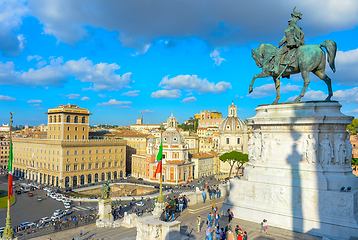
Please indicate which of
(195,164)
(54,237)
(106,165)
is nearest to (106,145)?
(106,165)

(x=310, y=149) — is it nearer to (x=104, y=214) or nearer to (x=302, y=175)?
(x=302, y=175)

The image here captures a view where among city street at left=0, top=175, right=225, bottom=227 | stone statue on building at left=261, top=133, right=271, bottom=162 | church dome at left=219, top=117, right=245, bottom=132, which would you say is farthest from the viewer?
church dome at left=219, top=117, right=245, bottom=132

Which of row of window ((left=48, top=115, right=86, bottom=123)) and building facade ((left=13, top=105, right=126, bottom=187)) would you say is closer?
building facade ((left=13, top=105, right=126, bottom=187))

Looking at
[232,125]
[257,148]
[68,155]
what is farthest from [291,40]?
[232,125]

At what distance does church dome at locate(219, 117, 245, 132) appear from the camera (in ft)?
245

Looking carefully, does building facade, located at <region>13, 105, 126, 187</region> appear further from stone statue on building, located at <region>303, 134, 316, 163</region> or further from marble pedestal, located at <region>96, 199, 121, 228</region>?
stone statue on building, located at <region>303, 134, 316, 163</region>

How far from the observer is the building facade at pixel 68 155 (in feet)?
172

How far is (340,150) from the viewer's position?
1210cm

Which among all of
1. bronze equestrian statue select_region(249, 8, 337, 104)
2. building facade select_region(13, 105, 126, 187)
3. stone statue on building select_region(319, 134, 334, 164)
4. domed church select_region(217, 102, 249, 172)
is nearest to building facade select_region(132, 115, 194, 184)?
building facade select_region(13, 105, 126, 187)

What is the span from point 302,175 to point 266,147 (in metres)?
2.16

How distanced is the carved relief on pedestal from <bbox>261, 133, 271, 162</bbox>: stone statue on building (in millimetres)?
1694

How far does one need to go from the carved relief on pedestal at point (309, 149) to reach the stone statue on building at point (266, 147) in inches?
66.7

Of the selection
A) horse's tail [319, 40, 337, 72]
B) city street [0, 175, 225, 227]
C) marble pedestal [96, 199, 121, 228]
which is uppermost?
horse's tail [319, 40, 337, 72]

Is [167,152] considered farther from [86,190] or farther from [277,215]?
[277,215]
